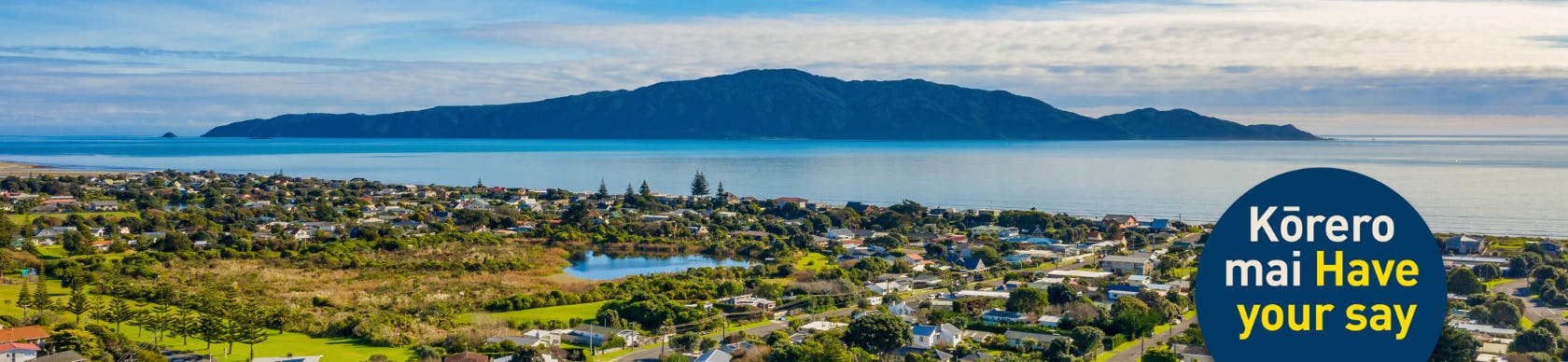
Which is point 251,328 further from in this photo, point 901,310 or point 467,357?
point 901,310

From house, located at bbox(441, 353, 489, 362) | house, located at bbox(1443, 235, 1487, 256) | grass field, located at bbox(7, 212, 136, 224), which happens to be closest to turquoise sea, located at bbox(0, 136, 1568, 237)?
house, located at bbox(1443, 235, 1487, 256)

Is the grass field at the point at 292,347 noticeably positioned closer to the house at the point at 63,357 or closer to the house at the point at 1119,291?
the house at the point at 63,357

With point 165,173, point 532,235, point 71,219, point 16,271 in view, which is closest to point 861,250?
point 532,235

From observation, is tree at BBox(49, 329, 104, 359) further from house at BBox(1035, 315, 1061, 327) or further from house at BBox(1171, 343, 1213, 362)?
house at BBox(1171, 343, 1213, 362)

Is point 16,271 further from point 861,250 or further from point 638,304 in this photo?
point 861,250

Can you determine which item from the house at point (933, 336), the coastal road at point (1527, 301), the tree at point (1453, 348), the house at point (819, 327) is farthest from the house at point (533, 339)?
the coastal road at point (1527, 301)

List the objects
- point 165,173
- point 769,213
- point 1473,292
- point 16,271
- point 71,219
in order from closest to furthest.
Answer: point 1473,292 → point 16,271 → point 71,219 → point 769,213 → point 165,173

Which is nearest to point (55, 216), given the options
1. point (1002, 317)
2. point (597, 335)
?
point (597, 335)
